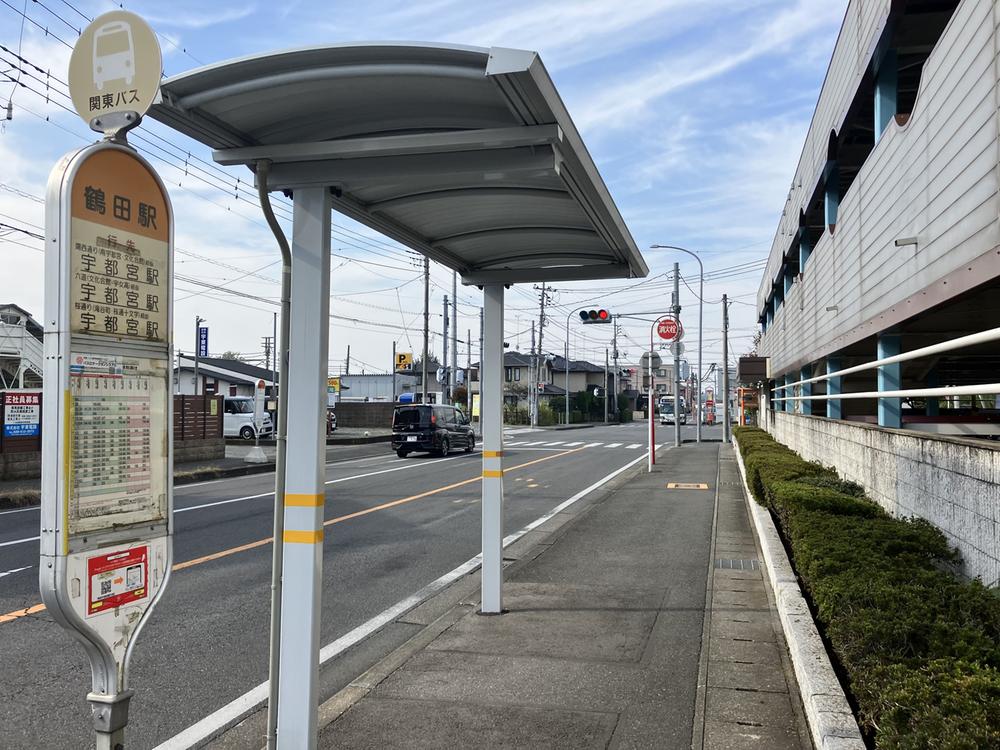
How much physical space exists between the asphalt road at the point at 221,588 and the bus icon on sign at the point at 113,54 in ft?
11.0

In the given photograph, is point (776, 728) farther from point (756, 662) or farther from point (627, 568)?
point (627, 568)

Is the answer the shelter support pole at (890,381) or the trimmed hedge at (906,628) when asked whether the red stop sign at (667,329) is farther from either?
the trimmed hedge at (906,628)

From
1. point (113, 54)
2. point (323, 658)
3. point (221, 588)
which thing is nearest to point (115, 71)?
point (113, 54)

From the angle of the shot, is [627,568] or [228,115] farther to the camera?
[627,568]

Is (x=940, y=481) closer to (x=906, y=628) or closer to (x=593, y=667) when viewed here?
(x=906, y=628)

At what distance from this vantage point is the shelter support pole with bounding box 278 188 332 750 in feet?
12.3

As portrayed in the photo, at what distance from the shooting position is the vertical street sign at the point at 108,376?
2463mm

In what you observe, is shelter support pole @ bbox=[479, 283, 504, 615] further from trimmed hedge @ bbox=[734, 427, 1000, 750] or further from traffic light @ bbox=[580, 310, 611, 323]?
traffic light @ bbox=[580, 310, 611, 323]

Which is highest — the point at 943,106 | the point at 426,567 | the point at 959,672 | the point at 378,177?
the point at 943,106

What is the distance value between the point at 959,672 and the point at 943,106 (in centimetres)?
435

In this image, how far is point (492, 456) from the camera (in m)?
6.46

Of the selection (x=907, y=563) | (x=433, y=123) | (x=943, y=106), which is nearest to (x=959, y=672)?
(x=907, y=563)

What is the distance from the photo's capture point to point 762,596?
6766 millimetres

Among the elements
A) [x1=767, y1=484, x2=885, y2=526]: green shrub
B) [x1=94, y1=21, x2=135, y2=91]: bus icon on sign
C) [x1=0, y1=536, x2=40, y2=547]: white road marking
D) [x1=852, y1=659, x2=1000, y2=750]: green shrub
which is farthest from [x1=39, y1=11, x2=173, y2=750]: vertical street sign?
[x1=0, y1=536, x2=40, y2=547]: white road marking
